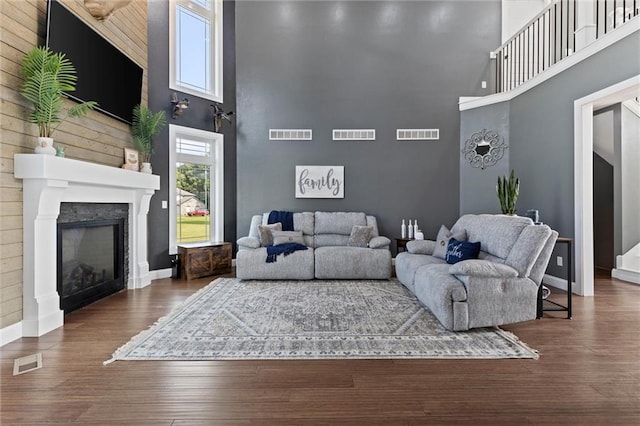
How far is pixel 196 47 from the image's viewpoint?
18.2ft

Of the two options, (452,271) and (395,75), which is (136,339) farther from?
(395,75)

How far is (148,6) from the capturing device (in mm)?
4828

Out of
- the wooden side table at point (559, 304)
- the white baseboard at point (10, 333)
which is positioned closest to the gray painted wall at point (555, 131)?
the wooden side table at point (559, 304)

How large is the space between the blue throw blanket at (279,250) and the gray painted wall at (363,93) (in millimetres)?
1158

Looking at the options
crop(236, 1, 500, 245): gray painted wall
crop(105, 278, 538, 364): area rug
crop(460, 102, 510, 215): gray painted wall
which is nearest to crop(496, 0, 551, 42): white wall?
crop(236, 1, 500, 245): gray painted wall

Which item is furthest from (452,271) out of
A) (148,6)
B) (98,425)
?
(148,6)

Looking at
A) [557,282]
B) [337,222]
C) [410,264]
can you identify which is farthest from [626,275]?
[337,222]

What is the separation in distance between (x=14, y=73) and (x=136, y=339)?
2367mm

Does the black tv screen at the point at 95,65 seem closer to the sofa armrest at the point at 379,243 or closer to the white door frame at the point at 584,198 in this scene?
the sofa armrest at the point at 379,243

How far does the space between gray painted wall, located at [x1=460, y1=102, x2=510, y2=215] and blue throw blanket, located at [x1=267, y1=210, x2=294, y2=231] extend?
294 cm

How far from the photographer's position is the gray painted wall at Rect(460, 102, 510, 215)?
212 inches

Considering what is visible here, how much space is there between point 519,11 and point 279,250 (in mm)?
6946

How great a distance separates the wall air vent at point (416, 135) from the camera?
19.2 feet

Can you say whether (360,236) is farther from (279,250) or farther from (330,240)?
(279,250)
